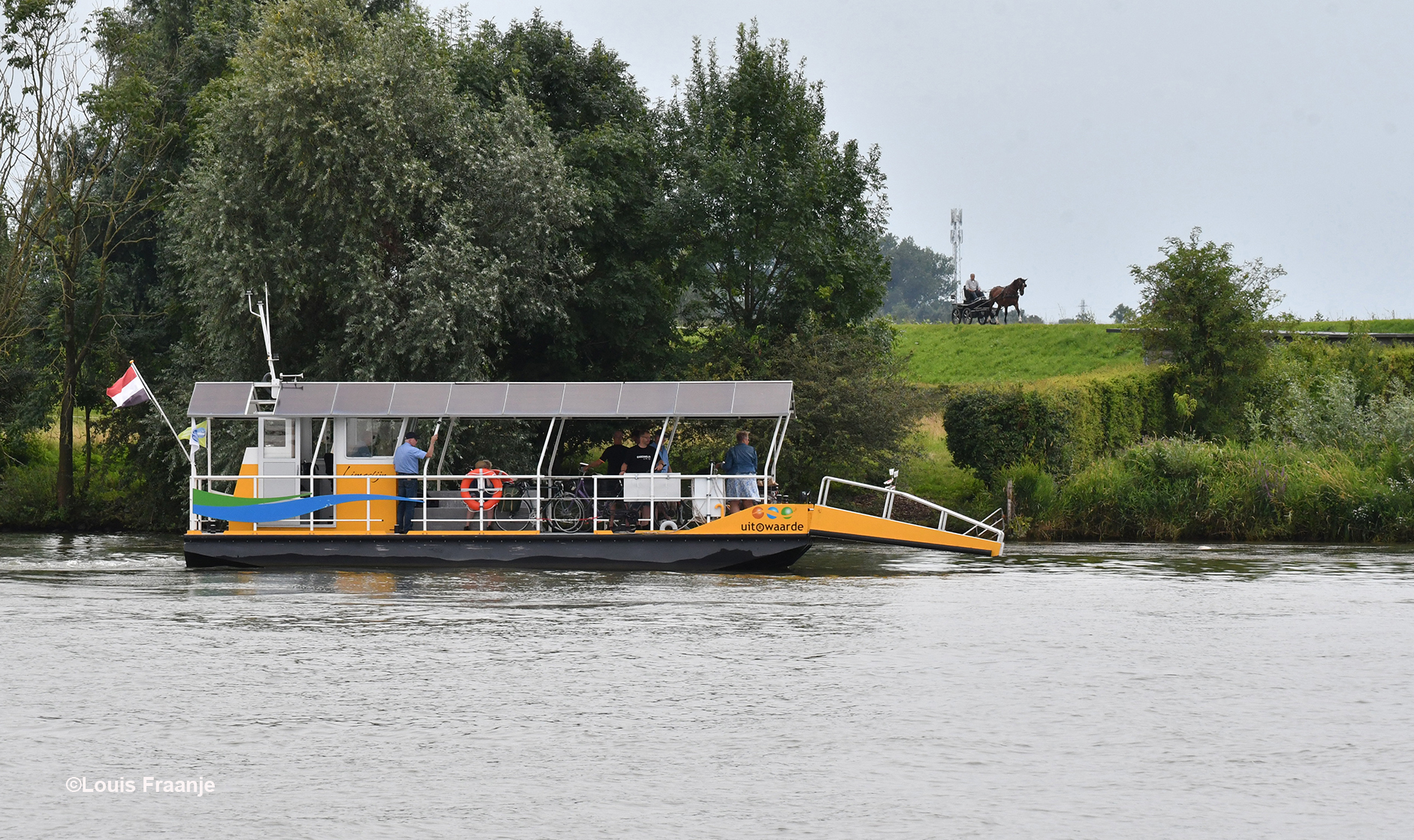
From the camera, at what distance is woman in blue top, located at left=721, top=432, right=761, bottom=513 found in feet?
81.4

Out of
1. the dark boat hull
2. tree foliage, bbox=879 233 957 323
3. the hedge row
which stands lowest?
the dark boat hull

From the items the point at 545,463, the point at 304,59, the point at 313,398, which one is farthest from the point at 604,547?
the point at 304,59

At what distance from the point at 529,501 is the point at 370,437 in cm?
295

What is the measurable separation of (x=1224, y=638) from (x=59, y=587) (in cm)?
1657

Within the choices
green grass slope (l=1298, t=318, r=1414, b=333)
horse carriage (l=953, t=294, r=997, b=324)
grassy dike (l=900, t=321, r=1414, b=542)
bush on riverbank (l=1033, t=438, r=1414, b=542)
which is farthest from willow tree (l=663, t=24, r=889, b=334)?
green grass slope (l=1298, t=318, r=1414, b=333)

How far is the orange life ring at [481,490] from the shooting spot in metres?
23.9

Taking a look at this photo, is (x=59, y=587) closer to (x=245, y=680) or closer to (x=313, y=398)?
(x=313, y=398)

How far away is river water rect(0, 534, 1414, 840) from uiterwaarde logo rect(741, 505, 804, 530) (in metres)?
1.63

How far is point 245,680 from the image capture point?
46.2 ft

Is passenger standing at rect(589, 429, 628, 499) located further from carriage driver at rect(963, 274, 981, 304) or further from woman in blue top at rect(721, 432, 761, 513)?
carriage driver at rect(963, 274, 981, 304)

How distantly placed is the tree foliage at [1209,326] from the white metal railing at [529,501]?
2090cm

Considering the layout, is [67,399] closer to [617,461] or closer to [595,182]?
[595,182]

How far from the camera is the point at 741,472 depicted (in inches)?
1011

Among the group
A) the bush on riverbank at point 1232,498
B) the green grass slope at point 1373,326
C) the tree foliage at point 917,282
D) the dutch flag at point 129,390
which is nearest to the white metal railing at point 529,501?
the dutch flag at point 129,390
